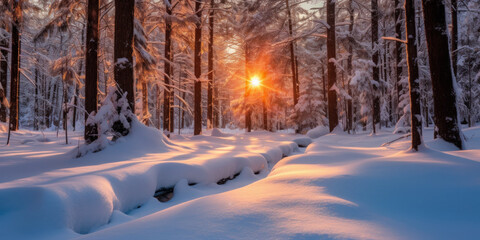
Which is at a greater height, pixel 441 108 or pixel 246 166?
pixel 441 108

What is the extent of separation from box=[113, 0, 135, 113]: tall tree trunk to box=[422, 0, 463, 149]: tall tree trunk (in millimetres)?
7231

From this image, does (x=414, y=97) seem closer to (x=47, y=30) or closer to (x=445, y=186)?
(x=445, y=186)

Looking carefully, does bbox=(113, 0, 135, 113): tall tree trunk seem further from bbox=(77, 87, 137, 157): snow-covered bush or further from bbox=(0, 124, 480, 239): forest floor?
bbox=(0, 124, 480, 239): forest floor

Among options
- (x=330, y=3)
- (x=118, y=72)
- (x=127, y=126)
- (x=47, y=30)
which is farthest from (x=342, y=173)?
(x=330, y=3)

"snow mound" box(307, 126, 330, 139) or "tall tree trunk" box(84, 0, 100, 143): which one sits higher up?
"tall tree trunk" box(84, 0, 100, 143)

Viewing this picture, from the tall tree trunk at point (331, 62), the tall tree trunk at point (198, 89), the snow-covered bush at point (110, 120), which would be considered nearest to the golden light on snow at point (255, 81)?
the tall tree trunk at point (331, 62)

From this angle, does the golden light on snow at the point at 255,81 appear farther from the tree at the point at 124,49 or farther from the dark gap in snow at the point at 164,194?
the dark gap in snow at the point at 164,194

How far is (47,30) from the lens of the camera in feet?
30.8

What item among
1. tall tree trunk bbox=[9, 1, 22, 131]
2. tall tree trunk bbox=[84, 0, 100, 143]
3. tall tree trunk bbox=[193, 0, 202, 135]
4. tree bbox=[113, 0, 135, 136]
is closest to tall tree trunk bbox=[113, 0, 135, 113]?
tree bbox=[113, 0, 135, 136]

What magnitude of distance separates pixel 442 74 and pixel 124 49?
7692 mm

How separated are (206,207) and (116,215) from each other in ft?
5.23

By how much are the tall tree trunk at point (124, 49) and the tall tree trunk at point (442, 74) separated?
723 centimetres

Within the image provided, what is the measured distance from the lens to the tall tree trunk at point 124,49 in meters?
6.88

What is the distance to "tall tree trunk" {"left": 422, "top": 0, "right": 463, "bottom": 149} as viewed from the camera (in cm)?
539
